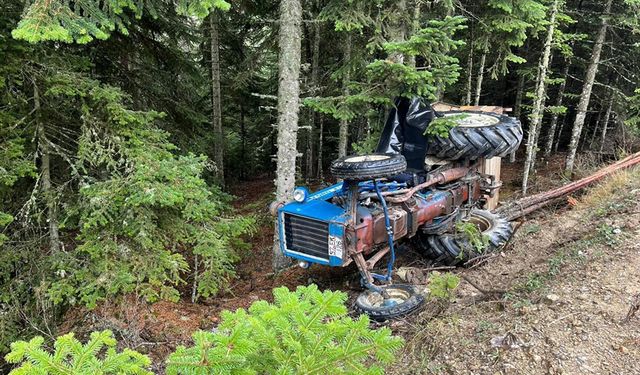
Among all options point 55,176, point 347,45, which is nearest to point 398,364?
point 55,176

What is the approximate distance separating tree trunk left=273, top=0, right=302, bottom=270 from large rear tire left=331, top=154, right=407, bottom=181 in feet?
6.61

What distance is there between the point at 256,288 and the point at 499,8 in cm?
804

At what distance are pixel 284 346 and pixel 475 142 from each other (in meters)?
5.40

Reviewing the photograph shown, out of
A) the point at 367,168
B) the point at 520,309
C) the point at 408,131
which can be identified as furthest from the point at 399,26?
the point at 520,309

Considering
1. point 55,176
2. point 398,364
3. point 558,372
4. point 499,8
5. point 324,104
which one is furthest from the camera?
point 499,8

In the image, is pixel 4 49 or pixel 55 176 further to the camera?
pixel 55 176

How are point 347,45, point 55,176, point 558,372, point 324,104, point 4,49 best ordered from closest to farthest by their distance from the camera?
1. point 558,372
2. point 4,49
3. point 55,176
4. point 324,104
5. point 347,45

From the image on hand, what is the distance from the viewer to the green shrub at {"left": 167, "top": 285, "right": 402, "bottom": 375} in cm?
204

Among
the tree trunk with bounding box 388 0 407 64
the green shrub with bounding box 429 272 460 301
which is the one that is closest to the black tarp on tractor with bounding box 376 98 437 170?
the tree trunk with bounding box 388 0 407 64

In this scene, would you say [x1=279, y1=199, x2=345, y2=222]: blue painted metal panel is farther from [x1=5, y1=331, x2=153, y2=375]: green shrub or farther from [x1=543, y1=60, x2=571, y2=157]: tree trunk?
[x1=543, y1=60, x2=571, y2=157]: tree trunk

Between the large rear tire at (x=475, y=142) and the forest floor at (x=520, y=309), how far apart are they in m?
1.60

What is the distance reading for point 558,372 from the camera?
3.12m

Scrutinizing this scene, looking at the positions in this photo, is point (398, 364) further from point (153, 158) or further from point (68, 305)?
point (68, 305)

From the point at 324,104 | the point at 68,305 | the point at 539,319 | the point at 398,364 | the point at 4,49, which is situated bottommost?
the point at 68,305
